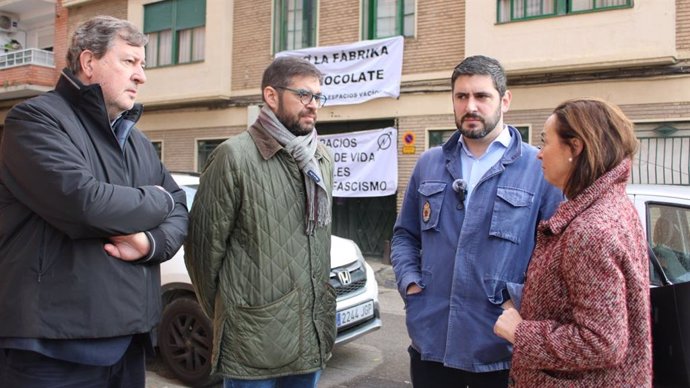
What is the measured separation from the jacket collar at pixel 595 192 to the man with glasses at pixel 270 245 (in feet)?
3.56

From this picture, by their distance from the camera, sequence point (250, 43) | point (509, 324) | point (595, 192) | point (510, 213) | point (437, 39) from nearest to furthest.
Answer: point (595, 192)
point (509, 324)
point (510, 213)
point (437, 39)
point (250, 43)

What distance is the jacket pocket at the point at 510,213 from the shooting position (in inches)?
85.8

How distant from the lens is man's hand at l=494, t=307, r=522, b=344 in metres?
1.77

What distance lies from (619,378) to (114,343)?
157 centimetres

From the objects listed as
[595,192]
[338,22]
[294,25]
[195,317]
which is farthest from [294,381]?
[294,25]

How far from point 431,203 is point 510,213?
0.34 m

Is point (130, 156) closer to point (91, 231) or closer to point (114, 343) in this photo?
point (91, 231)

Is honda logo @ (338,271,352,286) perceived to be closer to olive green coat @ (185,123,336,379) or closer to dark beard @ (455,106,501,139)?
olive green coat @ (185,123,336,379)

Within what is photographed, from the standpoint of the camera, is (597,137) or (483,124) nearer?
(597,137)

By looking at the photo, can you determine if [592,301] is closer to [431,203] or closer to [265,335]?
[431,203]

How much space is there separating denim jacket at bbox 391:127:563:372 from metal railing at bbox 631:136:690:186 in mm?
7565

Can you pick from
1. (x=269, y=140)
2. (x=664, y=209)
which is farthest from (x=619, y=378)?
(x=664, y=209)

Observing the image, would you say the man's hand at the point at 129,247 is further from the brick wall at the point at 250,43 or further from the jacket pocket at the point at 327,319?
the brick wall at the point at 250,43

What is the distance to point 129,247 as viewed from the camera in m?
1.93
